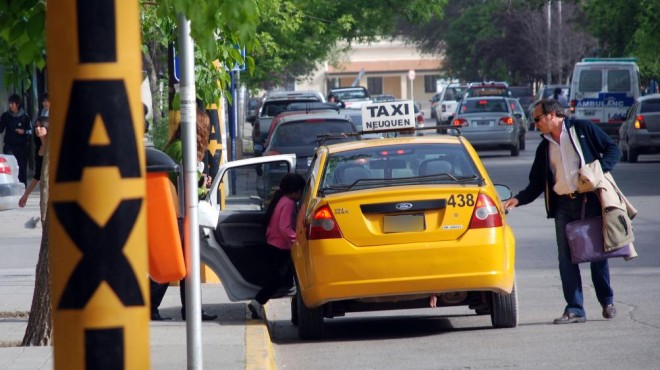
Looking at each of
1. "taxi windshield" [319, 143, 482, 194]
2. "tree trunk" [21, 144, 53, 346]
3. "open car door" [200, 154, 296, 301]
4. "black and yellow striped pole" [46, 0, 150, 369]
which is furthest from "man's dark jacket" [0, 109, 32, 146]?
"black and yellow striped pole" [46, 0, 150, 369]

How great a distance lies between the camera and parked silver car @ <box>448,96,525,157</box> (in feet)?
115

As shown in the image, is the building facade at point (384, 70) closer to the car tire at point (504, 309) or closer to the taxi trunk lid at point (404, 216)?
the car tire at point (504, 309)

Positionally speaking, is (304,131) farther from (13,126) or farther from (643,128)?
(643,128)

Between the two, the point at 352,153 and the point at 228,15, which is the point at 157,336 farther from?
the point at 228,15

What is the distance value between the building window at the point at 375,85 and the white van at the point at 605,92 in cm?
6896

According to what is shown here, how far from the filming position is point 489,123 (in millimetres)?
35188

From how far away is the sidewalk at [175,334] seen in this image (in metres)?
8.18

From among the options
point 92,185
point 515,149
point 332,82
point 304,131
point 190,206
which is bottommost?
point 515,149

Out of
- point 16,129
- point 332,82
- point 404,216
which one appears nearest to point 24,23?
point 404,216

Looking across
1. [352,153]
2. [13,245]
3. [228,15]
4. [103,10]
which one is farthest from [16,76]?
[13,245]

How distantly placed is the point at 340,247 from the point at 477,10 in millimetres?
63283

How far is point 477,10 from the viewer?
7106cm

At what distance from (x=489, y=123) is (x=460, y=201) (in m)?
26.2

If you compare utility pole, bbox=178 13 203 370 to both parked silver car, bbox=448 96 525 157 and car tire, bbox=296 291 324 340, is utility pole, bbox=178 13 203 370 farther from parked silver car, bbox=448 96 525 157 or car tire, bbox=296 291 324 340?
parked silver car, bbox=448 96 525 157
